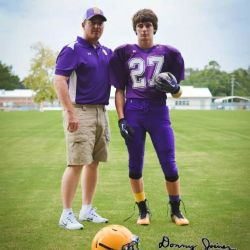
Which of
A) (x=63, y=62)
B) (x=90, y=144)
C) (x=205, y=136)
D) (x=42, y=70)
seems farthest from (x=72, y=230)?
(x=42, y=70)

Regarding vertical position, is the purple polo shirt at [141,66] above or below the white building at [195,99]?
above

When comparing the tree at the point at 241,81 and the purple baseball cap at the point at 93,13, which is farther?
the tree at the point at 241,81

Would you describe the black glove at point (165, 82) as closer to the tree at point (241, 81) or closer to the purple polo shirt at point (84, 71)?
the purple polo shirt at point (84, 71)

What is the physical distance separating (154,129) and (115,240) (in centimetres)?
164

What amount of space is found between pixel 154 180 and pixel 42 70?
58.2m

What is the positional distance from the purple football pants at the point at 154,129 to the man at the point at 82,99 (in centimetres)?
35

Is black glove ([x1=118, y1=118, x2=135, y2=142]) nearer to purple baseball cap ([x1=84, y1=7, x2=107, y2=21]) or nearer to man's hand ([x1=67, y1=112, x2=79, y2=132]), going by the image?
man's hand ([x1=67, y1=112, x2=79, y2=132])

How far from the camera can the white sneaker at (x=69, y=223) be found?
453 cm

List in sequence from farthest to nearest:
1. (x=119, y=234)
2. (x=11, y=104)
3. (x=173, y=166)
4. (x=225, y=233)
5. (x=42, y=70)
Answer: (x=11, y=104), (x=42, y=70), (x=173, y=166), (x=225, y=233), (x=119, y=234)

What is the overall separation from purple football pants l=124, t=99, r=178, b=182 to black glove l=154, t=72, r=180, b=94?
0.27 m

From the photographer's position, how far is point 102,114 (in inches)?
194

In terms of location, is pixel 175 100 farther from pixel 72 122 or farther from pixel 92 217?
pixel 72 122

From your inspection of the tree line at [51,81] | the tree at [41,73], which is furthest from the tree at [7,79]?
the tree at [41,73]

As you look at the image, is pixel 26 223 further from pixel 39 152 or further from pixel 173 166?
pixel 39 152
